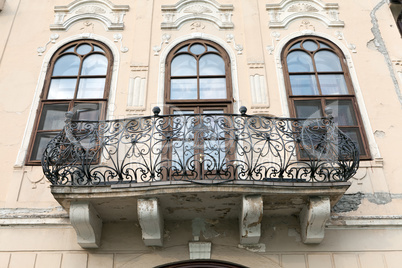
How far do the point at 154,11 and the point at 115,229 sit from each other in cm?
444

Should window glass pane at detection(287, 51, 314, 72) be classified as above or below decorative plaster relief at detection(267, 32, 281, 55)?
below

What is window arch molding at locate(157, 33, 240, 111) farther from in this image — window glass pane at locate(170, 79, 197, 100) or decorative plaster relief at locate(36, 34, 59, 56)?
decorative plaster relief at locate(36, 34, 59, 56)

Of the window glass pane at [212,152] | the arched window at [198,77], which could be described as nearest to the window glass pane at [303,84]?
the arched window at [198,77]

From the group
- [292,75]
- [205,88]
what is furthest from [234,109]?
A: [292,75]

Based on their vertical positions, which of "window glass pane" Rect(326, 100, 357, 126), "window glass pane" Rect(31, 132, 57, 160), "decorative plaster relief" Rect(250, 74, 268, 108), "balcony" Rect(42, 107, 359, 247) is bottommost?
"balcony" Rect(42, 107, 359, 247)

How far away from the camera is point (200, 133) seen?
6.18 meters

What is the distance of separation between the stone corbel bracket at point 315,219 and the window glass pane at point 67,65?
4.73 m

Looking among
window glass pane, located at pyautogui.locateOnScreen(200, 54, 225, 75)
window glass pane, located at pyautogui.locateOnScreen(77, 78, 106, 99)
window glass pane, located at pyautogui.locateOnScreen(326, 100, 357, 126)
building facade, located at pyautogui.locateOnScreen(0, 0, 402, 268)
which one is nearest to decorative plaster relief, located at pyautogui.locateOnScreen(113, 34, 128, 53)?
building facade, located at pyautogui.locateOnScreen(0, 0, 402, 268)

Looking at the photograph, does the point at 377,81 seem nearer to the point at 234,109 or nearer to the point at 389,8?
the point at 389,8

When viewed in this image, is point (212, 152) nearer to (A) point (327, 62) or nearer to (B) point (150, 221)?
(B) point (150, 221)

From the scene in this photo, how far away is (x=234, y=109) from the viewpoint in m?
7.22

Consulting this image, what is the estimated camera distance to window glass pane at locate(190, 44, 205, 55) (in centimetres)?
802

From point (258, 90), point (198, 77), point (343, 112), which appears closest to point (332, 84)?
point (343, 112)

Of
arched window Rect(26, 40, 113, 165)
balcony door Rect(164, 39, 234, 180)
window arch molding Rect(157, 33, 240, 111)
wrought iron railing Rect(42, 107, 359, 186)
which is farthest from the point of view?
window arch molding Rect(157, 33, 240, 111)
